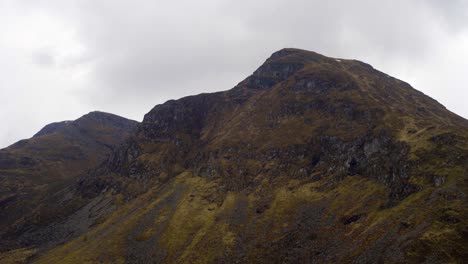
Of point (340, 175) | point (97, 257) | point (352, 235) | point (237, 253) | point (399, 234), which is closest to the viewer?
point (399, 234)

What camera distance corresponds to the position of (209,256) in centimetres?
13725

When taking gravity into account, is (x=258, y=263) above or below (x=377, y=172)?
below

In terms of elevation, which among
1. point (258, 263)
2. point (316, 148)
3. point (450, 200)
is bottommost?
point (258, 263)

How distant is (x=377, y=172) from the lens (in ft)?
507

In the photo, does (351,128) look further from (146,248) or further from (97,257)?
(97,257)

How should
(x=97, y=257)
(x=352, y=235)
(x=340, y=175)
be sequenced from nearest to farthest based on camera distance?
1. (x=352, y=235)
2. (x=97, y=257)
3. (x=340, y=175)

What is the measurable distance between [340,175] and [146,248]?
86.5 meters

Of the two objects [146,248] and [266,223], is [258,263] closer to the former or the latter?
[266,223]

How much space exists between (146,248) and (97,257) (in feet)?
63.0

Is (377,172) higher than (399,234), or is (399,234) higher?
(377,172)

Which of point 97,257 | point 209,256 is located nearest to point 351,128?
point 209,256

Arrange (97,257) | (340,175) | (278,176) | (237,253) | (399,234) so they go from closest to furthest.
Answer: (399,234), (237,253), (97,257), (340,175), (278,176)

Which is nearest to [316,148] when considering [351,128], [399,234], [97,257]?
[351,128]

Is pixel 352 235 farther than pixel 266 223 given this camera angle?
No
